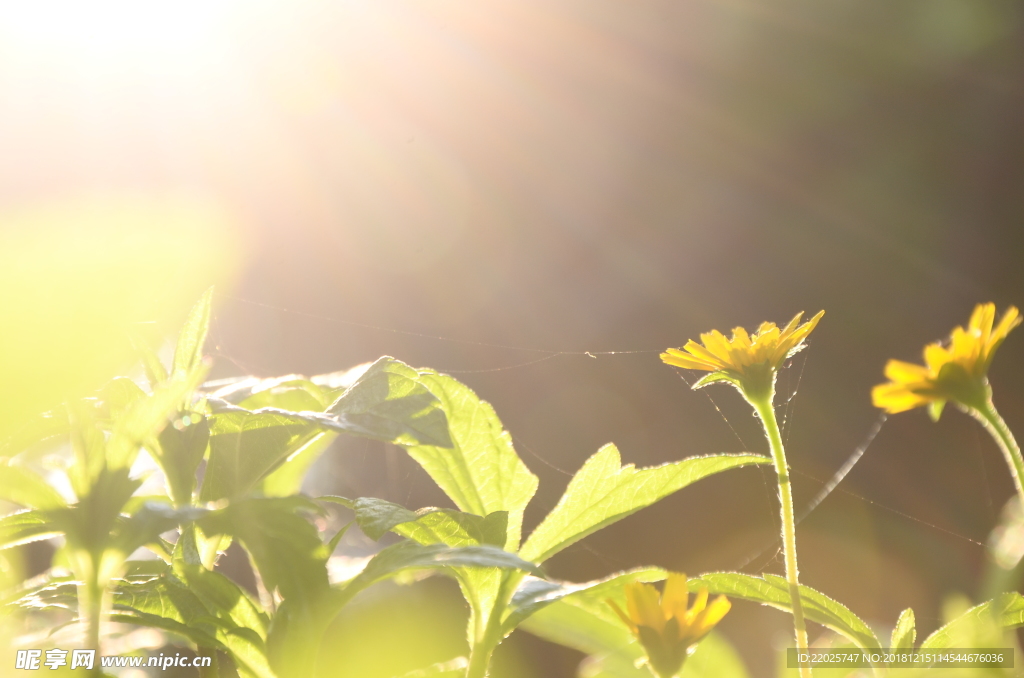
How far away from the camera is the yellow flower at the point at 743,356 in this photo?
30cm

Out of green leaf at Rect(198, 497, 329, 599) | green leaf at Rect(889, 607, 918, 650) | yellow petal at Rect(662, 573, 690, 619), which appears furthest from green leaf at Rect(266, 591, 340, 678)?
green leaf at Rect(889, 607, 918, 650)

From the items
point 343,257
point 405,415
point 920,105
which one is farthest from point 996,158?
point 405,415

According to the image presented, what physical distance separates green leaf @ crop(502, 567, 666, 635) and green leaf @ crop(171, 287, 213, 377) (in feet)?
0.53

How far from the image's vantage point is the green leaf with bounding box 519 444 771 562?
267 millimetres

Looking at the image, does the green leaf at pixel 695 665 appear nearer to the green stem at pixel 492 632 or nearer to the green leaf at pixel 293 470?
the green stem at pixel 492 632

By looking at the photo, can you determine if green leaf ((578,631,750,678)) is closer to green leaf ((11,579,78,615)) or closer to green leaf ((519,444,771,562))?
green leaf ((519,444,771,562))

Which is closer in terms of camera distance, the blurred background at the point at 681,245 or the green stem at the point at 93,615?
the green stem at the point at 93,615

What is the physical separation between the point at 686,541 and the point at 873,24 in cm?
119

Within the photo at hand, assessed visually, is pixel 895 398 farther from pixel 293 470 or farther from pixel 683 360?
pixel 293 470

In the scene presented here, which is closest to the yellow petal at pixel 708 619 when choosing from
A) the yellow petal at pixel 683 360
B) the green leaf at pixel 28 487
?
the yellow petal at pixel 683 360

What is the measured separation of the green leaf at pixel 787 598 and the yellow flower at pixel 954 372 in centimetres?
9

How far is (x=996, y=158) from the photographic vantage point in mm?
1329

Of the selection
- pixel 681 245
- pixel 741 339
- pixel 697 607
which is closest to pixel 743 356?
pixel 741 339

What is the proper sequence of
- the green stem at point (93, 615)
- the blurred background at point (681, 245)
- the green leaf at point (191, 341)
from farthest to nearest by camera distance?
the blurred background at point (681, 245) < the green leaf at point (191, 341) < the green stem at point (93, 615)
